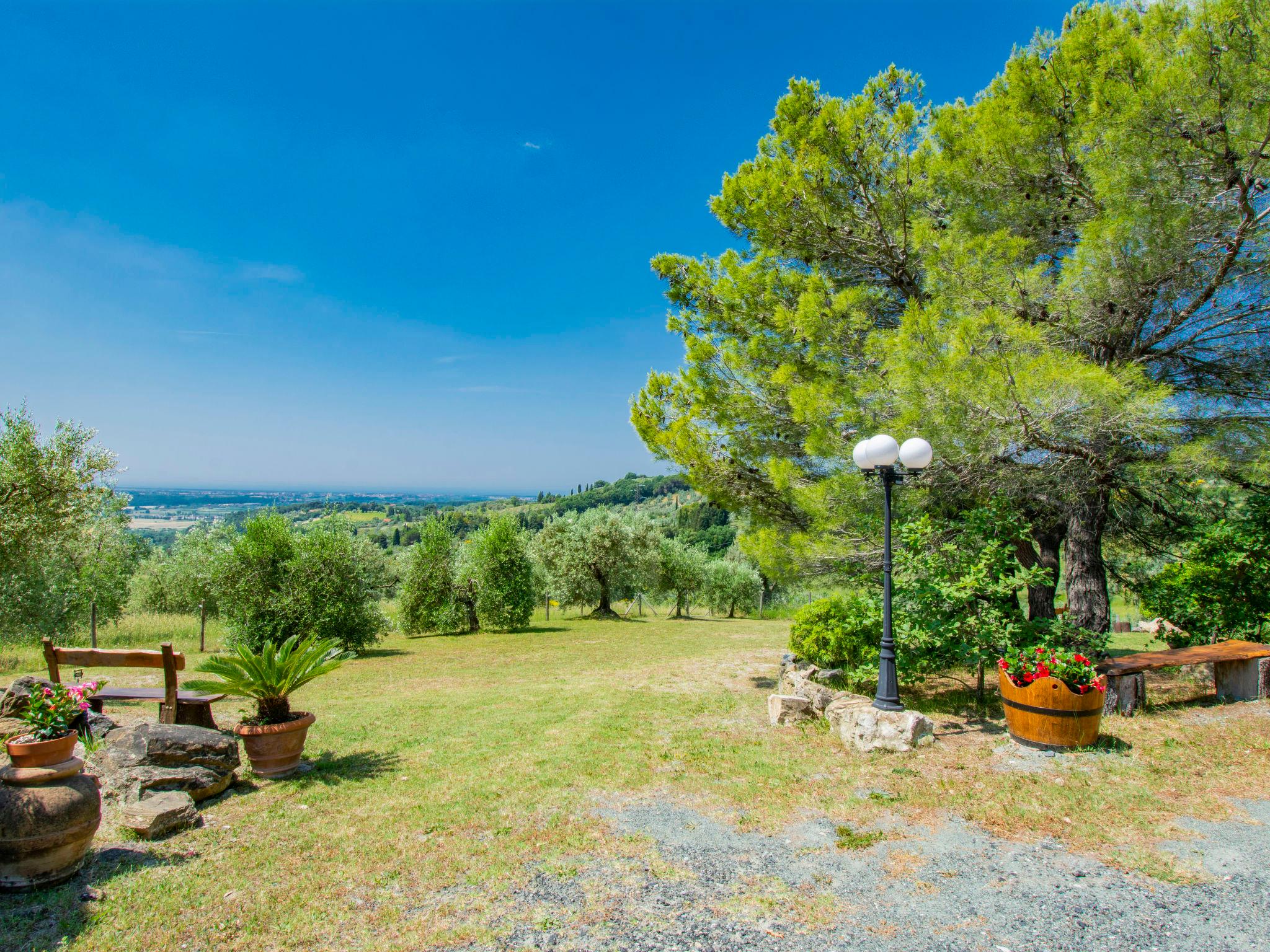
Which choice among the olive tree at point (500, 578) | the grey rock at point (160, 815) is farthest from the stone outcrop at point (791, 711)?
the olive tree at point (500, 578)

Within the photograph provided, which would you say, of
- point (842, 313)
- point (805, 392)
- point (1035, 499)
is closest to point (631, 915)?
point (805, 392)

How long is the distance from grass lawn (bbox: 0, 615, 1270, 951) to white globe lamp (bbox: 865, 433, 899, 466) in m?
2.68

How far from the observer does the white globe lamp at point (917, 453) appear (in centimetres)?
568

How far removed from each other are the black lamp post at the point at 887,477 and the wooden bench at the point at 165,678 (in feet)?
20.9

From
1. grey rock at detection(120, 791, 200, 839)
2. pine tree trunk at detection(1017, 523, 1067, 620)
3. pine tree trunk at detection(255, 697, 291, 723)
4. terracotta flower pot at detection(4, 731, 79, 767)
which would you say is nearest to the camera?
terracotta flower pot at detection(4, 731, 79, 767)

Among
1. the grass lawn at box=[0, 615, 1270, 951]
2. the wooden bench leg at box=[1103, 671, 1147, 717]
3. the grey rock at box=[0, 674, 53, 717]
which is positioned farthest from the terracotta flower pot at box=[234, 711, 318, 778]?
the wooden bench leg at box=[1103, 671, 1147, 717]

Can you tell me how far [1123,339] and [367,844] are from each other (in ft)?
28.1

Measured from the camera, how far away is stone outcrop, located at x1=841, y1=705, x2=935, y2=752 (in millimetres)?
5387

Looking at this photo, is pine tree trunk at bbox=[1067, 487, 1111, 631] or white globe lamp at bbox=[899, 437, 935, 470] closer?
white globe lamp at bbox=[899, 437, 935, 470]

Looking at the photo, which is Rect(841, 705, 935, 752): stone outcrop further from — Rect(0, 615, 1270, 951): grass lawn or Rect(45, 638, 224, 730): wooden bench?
Rect(45, 638, 224, 730): wooden bench

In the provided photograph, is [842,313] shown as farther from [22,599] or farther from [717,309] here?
[22,599]

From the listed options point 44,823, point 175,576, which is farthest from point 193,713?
point 175,576

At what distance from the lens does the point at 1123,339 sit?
654 cm

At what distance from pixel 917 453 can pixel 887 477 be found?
0.38m
